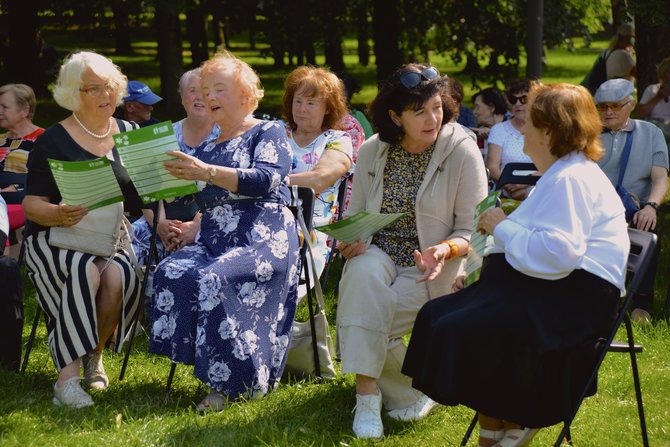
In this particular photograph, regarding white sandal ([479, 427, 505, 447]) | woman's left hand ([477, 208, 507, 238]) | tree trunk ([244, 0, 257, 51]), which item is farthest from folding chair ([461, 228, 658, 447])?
tree trunk ([244, 0, 257, 51])

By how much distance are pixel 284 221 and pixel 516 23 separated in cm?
1387

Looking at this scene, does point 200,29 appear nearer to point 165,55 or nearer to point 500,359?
point 165,55

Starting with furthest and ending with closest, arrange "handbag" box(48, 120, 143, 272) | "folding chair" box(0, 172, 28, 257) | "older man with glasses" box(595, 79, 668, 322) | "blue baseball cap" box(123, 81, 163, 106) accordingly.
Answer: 1. "blue baseball cap" box(123, 81, 163, 106)
2. "folding chair" box(0, 172, 28, 257)
3. "older man with glasses" box(595, 79, 668, 322)
4. "handbag" box(48, 120, 143, 272)

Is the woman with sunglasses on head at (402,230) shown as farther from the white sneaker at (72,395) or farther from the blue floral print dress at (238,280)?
the white sneaker at (72,395)

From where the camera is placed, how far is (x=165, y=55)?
1705 centimetres

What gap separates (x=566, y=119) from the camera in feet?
12.7

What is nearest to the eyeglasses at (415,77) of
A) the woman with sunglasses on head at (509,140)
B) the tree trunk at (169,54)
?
the woman with sunglasses on head at (509,140)

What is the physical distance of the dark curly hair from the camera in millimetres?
4828

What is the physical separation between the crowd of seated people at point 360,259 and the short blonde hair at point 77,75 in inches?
0.4

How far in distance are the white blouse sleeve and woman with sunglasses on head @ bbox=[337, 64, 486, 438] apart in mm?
849

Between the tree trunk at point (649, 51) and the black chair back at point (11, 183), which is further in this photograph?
the tree trunk at point (649, 51)

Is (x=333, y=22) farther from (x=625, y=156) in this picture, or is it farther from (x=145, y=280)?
(x=145, y=280)

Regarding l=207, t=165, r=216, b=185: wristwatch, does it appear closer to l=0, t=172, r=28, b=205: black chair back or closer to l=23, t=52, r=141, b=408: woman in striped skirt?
l=23, t=52, r=141, b=408: woman in striped skirt

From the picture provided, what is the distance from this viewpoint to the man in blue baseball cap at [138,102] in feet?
26.7
